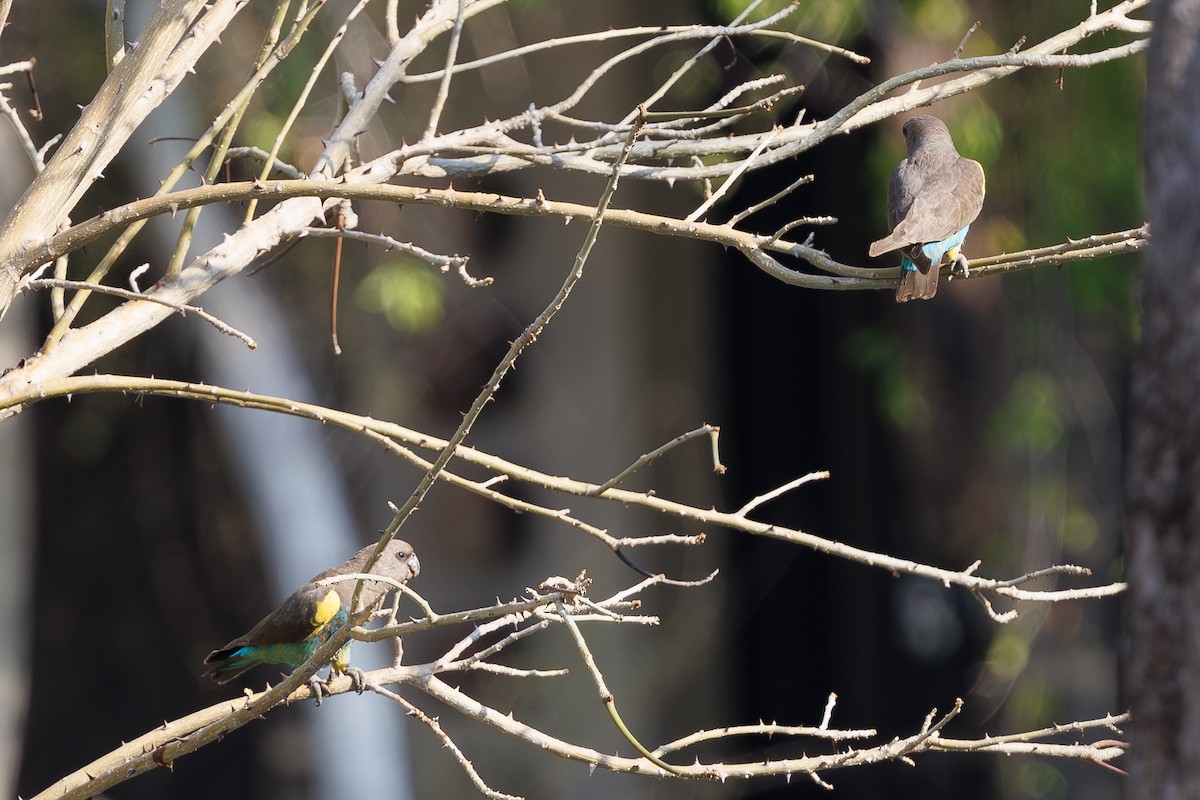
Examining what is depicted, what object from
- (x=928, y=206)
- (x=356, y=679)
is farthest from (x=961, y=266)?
(x=356, y=679)

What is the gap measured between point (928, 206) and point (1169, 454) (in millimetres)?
1420

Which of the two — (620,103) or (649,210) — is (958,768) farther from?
(620,103)

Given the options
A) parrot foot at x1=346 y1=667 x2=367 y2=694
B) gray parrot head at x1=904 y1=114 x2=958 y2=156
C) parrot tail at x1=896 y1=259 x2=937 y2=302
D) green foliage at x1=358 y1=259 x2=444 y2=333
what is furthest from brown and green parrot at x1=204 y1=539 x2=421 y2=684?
A: green foliage at x1=358 y1=259 x2=444 y2=333

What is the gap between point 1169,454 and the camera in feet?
4.42

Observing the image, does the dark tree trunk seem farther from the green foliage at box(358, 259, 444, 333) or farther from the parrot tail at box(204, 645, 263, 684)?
the green foliage at box(358, 259, 444, 333)

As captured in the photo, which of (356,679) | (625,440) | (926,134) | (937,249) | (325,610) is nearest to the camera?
(356,679)

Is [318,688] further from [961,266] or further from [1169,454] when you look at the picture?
[1169,454]

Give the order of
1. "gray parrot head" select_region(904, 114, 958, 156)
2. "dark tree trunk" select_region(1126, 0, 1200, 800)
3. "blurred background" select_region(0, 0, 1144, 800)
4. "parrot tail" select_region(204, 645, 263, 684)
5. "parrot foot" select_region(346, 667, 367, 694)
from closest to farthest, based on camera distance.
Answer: "dark tree trunk" select_region(1126, 0, 1200, 800), "parrot foot" select_region(346, 667, 367, 694), "parrot tail" select_region(204, 645, 263, 684), "gray parrot head" select_region(904, 114, 958, 156), "blurred background" select_region(0, 0, 1144, 800)

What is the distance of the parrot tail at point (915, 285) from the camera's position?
91.4 inches

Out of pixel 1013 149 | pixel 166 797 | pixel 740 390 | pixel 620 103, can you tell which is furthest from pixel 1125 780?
pixel 166 797

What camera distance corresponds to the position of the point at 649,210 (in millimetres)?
6871

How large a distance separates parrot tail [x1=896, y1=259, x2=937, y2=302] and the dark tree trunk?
0.91 metres

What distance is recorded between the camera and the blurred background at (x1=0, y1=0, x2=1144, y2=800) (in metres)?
4.94

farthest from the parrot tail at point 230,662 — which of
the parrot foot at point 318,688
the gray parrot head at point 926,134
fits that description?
the gray parrot head at point 926,134
